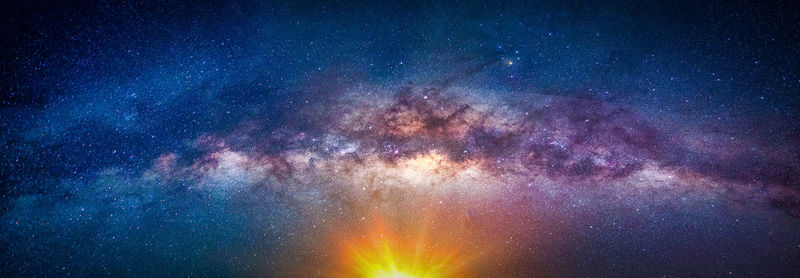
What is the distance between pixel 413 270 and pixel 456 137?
128 inches

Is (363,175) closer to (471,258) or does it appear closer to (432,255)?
(432,255)

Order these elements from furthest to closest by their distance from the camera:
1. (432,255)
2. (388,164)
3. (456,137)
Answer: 1. (432,255)
2. (388,164)
3. (456,137)

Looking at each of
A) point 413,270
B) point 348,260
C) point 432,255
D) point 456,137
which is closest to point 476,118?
point 456,137

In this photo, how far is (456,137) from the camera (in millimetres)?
4305

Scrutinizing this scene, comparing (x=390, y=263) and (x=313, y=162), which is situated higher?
(x=313, y=162)

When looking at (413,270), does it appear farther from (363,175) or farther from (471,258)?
(363,175)

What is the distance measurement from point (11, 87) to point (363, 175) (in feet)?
16.1

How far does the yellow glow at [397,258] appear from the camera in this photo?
5637 mm

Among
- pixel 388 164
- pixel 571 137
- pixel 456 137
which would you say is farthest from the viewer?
pixel 388 164

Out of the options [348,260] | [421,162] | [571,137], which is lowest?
[348,260]

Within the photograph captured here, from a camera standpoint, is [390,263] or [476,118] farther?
[390,263]

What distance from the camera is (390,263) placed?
19.2 ft

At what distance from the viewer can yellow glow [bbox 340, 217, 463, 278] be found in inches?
222

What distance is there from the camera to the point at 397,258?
5.78 meters
